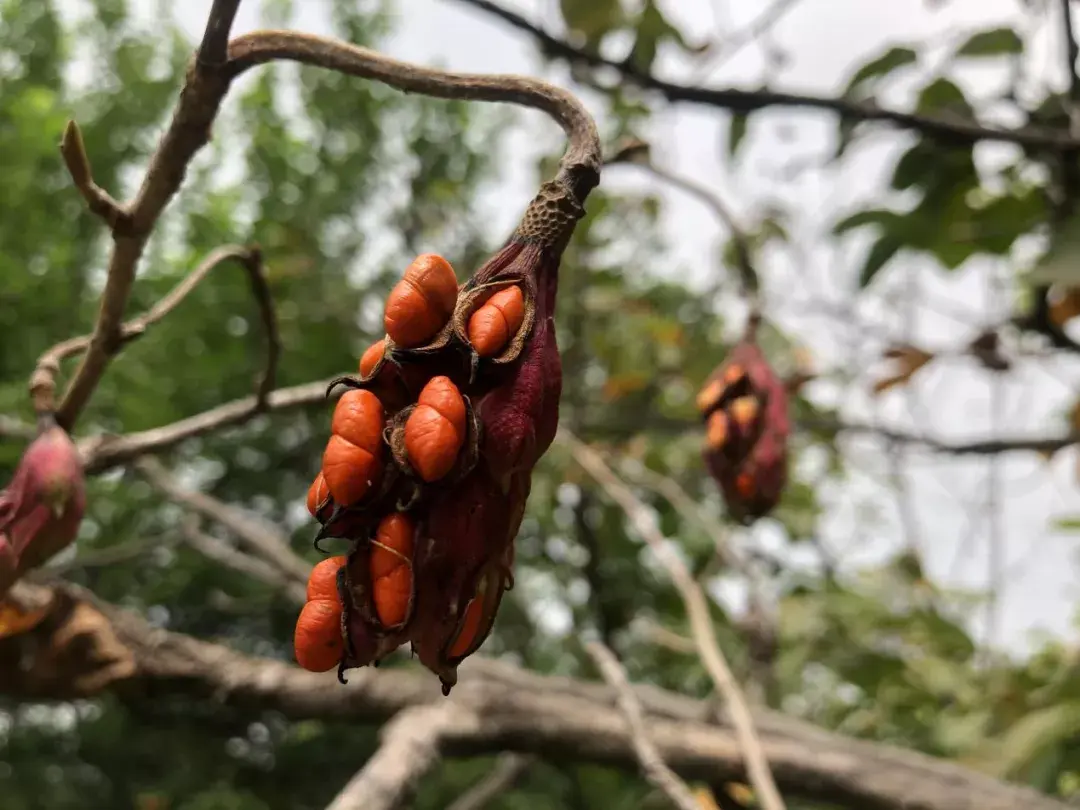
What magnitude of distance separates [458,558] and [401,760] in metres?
0.57

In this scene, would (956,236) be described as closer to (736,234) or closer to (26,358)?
(736,234)

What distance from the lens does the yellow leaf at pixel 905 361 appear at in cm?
124

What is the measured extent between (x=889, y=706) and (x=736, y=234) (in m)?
1.14

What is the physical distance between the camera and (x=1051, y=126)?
112 cm

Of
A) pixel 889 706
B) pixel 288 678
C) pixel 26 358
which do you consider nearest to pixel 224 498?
pixel 26 358

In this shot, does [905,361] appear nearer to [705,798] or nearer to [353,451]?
[705,798]

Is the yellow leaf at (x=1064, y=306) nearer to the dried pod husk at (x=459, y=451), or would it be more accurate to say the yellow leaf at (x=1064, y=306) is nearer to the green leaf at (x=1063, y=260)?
the green leaf at (x=1063, y=260)

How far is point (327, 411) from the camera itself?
1787mm

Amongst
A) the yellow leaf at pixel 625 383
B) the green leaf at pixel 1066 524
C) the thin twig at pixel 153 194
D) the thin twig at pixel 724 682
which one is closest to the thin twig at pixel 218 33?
the thin twig at pixel 153 194

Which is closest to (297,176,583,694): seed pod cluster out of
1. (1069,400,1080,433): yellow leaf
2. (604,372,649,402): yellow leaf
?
(1069,400,1080,433): yellow leaf

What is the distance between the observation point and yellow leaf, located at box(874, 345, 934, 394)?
1243 mm

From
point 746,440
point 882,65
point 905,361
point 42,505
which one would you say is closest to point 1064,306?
point 905,361

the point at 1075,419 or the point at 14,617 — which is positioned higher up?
the point at 1075,419

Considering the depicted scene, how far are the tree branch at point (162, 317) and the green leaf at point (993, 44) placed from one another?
102 cm
